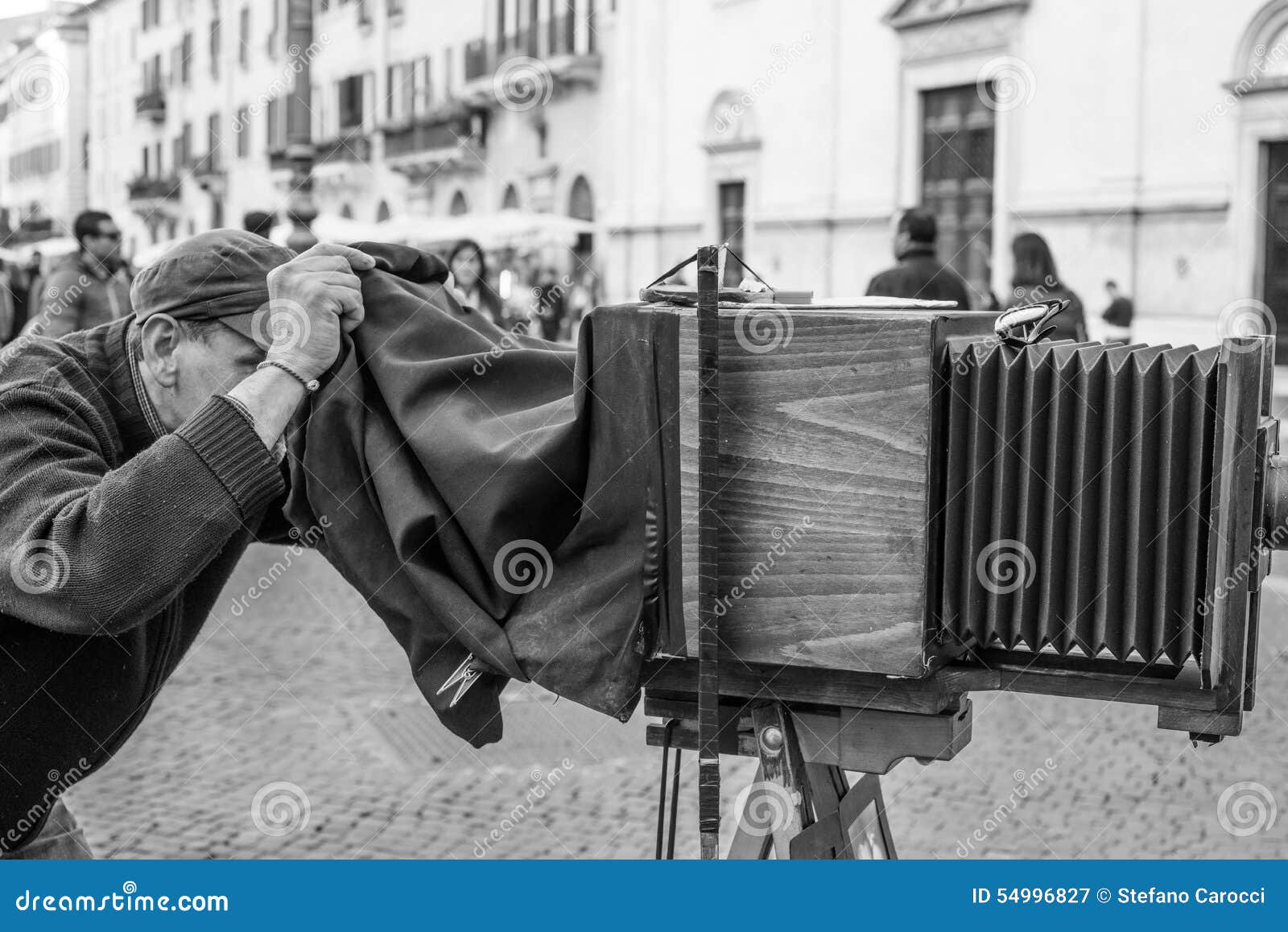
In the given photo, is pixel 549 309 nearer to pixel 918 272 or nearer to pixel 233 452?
pixel 918 272

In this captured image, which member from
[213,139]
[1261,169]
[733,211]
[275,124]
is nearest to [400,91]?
[275,124]

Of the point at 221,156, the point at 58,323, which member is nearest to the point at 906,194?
the point at 58,323

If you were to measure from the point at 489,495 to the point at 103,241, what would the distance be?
788cm

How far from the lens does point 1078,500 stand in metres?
1.98

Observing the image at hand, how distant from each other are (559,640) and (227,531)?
458 millimetres

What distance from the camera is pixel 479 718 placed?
2.21m

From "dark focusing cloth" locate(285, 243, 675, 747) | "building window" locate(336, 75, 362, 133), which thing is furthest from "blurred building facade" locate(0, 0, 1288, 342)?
"dark focusing cloth" locate(285, 243, 675, 747)

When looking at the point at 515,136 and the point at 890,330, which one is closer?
the point at 890,330

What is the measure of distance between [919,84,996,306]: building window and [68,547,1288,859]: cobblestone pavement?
11948mm

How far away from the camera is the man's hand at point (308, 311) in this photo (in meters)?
2.11

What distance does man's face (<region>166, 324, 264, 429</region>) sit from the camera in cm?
226

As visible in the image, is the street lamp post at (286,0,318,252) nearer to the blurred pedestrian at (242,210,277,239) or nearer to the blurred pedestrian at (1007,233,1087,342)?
the blurred pedestrian at (242,210,277,239)

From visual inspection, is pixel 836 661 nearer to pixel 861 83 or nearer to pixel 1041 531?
pixel 1041 531

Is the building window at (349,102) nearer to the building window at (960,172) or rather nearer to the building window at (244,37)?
the building window at (244,37)
